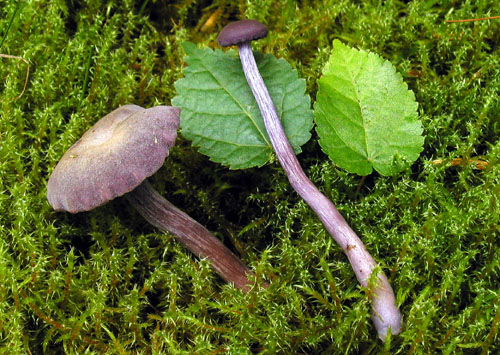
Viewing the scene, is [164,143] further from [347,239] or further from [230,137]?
[347,239]

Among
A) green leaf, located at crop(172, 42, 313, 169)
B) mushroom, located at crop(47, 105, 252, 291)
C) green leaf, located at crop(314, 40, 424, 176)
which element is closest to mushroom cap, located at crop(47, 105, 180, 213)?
mushroom, located at crop(47, 105, 252, 291)

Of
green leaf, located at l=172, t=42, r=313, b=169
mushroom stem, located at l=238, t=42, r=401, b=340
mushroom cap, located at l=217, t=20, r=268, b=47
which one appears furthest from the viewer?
green leaf, located at l=172, t=42, r=313, b=169

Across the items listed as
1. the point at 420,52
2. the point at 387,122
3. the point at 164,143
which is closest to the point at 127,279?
the point at 164,143

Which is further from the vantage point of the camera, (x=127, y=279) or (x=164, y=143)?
(x=127, y=279)

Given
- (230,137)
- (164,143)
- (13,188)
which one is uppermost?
(164,143)

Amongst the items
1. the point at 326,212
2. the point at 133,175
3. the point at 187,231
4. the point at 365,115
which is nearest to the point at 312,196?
the point at 326,212

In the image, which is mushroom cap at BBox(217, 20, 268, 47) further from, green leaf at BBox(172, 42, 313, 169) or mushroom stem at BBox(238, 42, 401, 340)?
green leaf at BBox(172, 42, 313, 169)
